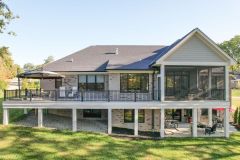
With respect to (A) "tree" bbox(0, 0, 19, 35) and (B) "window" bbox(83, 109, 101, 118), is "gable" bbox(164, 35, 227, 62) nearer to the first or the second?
(B) "window" bbox(83, 109, 101, 118)

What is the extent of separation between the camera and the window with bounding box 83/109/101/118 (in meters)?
23.7

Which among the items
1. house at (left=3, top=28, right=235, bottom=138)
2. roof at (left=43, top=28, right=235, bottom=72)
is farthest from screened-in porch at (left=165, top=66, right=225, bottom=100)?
roof at (left=43, top=28, right=235, bottom=72)

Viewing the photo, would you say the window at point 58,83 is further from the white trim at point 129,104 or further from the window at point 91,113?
the white trim at point 129,104

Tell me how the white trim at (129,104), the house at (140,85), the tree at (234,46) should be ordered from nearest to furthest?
the white trim at (129,104) < the house at (140,85) < the tree at (234,46)

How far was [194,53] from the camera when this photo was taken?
19.2m

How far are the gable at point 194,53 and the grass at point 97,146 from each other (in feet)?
20.9

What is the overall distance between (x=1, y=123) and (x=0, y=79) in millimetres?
30277

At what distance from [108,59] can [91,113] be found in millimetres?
5863

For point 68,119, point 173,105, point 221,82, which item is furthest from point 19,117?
point 221,82

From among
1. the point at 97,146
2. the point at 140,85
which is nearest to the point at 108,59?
the point at 140,85

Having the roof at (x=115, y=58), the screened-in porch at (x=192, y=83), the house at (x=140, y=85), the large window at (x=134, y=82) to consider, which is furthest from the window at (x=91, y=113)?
the screened-in porch at (x=192, y=83)

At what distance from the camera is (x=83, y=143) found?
1608 cm

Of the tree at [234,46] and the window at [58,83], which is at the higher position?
the tree at [234,46]

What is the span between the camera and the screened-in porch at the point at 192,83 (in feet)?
67.2
